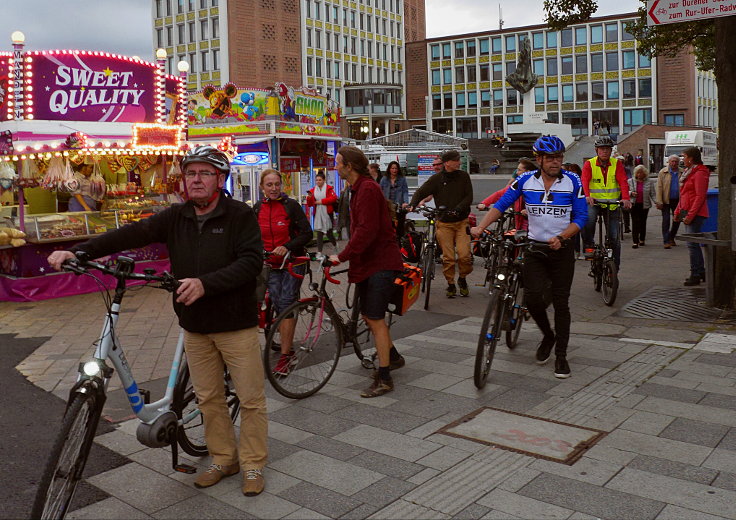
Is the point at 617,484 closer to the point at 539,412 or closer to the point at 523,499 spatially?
the point at 523,499

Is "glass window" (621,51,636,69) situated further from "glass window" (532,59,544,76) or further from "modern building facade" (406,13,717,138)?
"glass window" (532,59,544,76)

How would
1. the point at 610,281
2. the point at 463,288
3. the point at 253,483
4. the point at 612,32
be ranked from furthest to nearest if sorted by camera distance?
1. the point at 612,32
2. the point at 463,288
3. the point at 610,281
4. the point at 253,483

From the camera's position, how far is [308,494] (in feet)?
12.6

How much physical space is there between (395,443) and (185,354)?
1.40 meters

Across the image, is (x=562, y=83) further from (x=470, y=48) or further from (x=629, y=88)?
(x=470, y=48)

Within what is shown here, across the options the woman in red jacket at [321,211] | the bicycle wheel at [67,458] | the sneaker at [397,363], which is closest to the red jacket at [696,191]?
Result: the sneaker at [397,363]

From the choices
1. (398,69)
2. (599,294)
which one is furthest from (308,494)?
(398,69)

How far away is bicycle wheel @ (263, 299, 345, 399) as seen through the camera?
17.7ft

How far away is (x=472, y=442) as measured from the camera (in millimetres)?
4527

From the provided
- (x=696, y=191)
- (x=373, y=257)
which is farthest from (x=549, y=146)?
(x=696, y=191)

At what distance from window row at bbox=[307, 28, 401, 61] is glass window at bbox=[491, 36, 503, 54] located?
44.2 feet

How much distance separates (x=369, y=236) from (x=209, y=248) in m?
1.87

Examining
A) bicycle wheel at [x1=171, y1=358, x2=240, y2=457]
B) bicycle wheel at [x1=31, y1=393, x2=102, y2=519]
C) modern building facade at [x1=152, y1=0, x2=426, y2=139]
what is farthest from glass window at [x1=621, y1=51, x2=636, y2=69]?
bicycle wheel at [x1=31, y1=393, x2=102, y2=519]

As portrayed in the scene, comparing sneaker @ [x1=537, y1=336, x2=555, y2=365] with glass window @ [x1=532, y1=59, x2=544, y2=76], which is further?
glass window @ [x1=532, y1=59, x2=544, y2=76]
